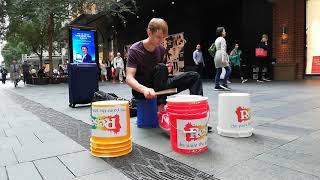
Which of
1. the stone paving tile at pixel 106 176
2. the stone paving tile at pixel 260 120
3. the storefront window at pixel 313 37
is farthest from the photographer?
the storefront window at pixel 313 37

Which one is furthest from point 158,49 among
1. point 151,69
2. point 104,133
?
point 104,133

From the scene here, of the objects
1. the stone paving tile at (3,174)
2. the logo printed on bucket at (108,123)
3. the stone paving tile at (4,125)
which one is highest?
the logo printed on bucket at (108,123)

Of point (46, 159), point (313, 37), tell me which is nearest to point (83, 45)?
point (46, 159)

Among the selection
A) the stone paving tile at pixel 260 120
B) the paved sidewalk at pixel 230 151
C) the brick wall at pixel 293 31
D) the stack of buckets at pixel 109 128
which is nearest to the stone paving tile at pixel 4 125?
the paved sidewalk at pixel 230 151

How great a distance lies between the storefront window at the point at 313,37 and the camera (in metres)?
14.1

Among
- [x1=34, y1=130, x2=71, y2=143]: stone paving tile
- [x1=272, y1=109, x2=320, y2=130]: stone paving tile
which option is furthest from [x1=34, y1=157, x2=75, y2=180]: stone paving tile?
[x1=272, y1=109, x2=320, y2=130]: stone paving tile

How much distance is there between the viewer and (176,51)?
790 inches

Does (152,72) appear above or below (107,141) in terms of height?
above

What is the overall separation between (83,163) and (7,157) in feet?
3.25

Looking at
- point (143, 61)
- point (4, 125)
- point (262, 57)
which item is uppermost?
point (262, 57)

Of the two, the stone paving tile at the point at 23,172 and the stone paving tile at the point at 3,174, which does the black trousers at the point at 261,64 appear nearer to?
the stone paving tile at the point at 23,172

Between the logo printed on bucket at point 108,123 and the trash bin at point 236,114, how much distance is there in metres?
1.41

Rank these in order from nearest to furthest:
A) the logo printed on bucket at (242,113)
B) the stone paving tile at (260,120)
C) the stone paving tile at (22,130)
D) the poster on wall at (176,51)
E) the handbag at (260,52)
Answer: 1. the logo printed on bucket at (242,113)
2. the stone paving tile at (260,120)
3. the stone paving tile at (22,130)
4. the handbag at (260,52)
5. the poster on wall at (176,51)

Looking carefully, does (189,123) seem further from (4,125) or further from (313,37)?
(313,37)
